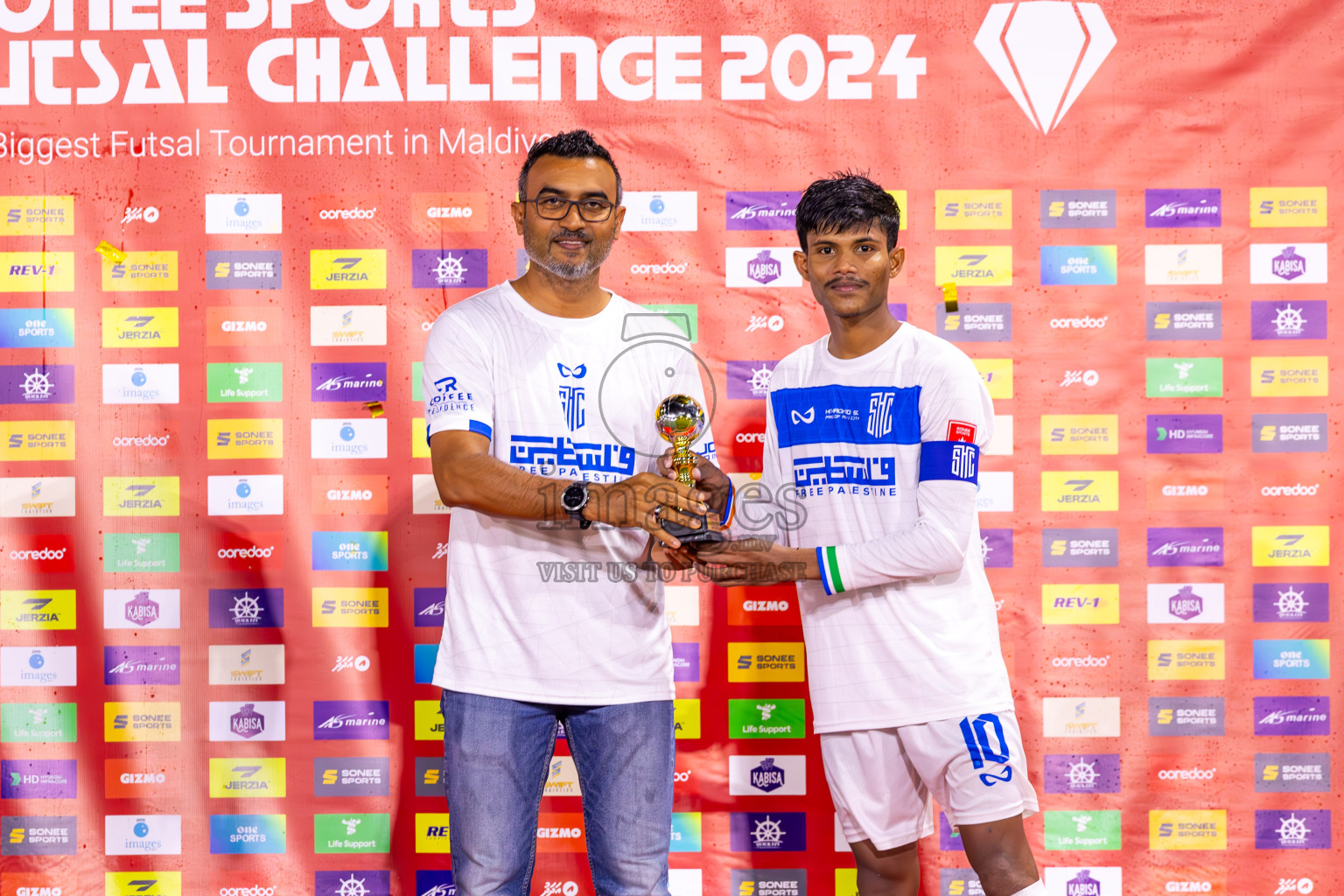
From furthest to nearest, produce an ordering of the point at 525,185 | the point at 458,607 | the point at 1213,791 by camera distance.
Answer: the point at 1213,791
the point at 525,185
the point at 458,607

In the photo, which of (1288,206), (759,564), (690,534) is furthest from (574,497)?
(1288,206)

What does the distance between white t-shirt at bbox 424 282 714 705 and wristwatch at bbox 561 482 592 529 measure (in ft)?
0.09

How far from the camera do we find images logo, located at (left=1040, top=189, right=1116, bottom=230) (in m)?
2.85

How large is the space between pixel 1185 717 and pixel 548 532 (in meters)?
2.21

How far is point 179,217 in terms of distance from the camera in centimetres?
286

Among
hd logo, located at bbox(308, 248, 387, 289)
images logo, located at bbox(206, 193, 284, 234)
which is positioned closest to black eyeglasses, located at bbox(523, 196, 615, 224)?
hd logo, located at bbox(308, 248, 387, 289)

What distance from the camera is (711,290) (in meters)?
2.85

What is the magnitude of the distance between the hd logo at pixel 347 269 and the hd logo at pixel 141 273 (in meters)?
0.45

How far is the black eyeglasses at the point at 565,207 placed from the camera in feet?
6.54

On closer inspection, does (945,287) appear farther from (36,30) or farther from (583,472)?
(36,30)

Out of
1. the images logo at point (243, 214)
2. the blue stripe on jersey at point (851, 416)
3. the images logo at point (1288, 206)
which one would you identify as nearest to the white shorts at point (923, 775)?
the blue stripe on jersey at point (851, 416)

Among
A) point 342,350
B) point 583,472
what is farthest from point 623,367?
point 342,350

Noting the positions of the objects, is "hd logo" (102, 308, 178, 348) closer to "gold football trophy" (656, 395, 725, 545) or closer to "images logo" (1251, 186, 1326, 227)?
"gold football trophy" (656, 395, 725, 545)

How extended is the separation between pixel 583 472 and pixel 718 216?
124 centimetres
